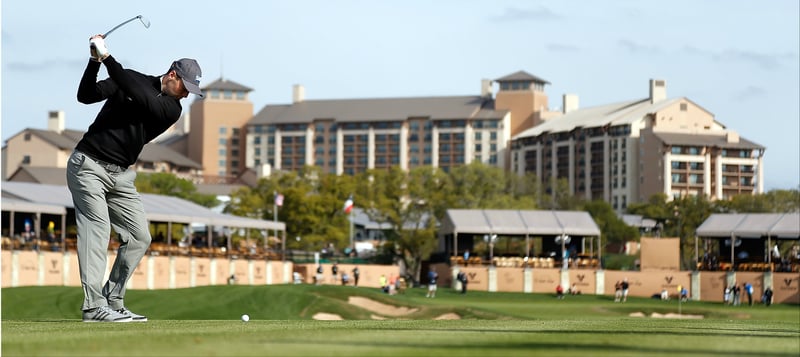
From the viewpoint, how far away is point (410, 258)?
12312 centimetres

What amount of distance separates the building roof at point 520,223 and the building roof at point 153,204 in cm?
1210

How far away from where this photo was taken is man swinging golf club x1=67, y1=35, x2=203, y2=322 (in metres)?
15.4

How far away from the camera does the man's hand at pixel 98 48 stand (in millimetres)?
14828

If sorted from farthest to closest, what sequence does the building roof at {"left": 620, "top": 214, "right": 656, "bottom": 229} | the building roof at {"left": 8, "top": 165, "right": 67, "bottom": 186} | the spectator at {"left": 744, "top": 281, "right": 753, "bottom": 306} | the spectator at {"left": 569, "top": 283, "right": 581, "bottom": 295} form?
the building roof at {"left": 8, "top": 165, "right": 67, "bottom": 186}, the building roof at {"left": 620, "top": 214, "right": 656, "bottom": 229}, the spectator at {"left": 569, "top": 283, "right": 581, "bottom": 295}, the spectator at {"left": 744, "top": 281, "right": 753, "bottom": 306}

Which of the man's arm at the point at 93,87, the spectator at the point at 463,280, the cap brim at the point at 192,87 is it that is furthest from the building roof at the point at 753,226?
the man's arm at the point at 93,87

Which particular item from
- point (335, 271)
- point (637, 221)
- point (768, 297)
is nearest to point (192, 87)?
point (768, 297)

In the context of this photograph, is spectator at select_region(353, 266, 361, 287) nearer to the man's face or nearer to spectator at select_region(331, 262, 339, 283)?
spectator at select_region(331, 262, 339, 283)

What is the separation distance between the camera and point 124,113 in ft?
51.3

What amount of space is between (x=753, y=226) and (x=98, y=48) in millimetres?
82137

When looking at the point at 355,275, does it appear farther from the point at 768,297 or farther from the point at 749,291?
the point at 768,297

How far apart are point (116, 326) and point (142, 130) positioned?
7.38 feet

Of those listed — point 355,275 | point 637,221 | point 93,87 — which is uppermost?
point 637,221

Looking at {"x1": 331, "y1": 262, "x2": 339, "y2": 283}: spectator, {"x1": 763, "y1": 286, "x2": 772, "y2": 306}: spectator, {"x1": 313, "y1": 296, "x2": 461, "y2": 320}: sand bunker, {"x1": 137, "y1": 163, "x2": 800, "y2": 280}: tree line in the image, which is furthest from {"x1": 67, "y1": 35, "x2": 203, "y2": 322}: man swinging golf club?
{"x1": 137, "y1": 163, "x2": 800, "y2": 280}: tree line

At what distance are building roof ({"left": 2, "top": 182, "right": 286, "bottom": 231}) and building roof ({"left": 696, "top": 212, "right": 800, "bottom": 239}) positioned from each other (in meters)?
28.3
